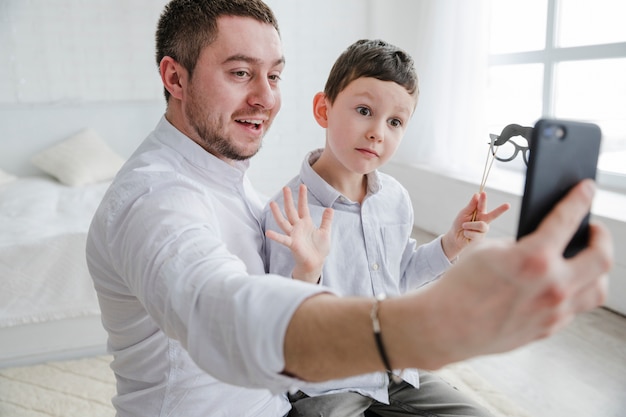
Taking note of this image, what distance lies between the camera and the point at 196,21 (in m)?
1.25

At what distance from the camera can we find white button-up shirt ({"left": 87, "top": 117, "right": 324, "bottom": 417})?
63 centimetres

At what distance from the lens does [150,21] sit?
4.50 m

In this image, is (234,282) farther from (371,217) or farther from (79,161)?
(79,161)

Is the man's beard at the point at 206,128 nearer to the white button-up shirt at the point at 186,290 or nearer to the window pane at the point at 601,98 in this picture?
the white button-up shirt at the point at 186,290

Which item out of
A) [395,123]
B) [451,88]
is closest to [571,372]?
[395,123]

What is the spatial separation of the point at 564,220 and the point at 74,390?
7.54ft

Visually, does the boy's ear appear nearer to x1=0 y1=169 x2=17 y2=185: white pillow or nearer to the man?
the man

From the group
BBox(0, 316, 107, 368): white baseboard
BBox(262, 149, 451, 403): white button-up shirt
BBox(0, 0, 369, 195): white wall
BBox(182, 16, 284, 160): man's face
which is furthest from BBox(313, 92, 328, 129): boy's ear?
BBox(0, 0, 369, 195): white wall

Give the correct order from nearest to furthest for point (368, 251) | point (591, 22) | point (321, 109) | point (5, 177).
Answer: point (368, 251) → point (321, 109) → point (591, 22) → point (5, 177)

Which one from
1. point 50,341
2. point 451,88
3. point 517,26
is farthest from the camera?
point 451,88

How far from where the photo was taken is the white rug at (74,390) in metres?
2.16

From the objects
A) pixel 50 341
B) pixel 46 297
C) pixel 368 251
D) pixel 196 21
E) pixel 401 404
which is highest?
pixel 196 21

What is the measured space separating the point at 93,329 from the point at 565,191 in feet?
A: 7.76

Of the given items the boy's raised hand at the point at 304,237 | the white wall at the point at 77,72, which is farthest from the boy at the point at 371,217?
the white wall at the point at 77,72
